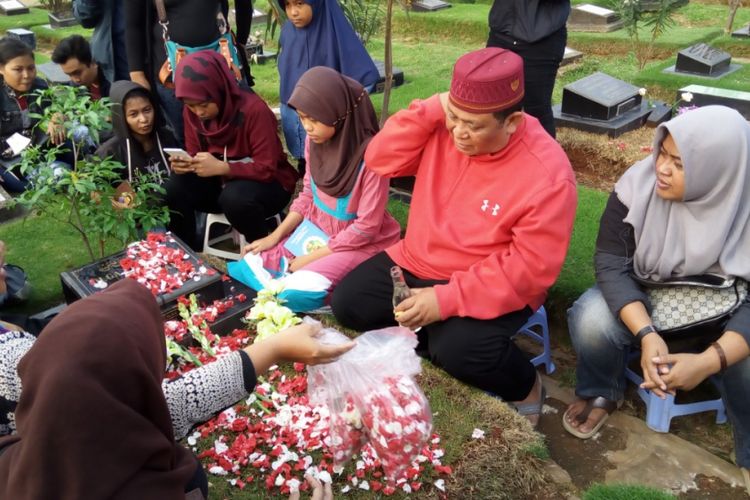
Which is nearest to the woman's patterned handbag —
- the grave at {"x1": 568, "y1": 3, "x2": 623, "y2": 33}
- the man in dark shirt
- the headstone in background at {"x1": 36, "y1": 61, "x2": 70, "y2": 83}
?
the man in dark shirt

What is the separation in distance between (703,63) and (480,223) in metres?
5.17

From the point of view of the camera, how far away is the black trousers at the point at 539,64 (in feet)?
13.1

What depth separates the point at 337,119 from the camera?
3180mm

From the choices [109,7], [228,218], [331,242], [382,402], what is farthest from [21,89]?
[382,402]

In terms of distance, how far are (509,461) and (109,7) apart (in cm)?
423

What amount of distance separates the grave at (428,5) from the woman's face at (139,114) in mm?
8760

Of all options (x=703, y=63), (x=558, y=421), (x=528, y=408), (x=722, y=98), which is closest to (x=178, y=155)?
(x=528, y=408)

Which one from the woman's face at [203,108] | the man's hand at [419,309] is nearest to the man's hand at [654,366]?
the man's hand at [419,309]

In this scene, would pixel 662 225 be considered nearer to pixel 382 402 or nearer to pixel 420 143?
pixel 420 143

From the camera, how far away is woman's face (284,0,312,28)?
4109 millimetres

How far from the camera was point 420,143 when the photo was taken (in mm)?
2842

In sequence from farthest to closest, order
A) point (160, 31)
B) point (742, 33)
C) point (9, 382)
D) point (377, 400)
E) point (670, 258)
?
point (742, 33), point (160, 31), point (670, 258), point (377, 400), point (9, 382)

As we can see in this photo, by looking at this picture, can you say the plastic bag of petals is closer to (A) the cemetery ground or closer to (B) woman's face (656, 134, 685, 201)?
(A) the cemetery ground

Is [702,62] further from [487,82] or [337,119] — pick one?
[487,82]
